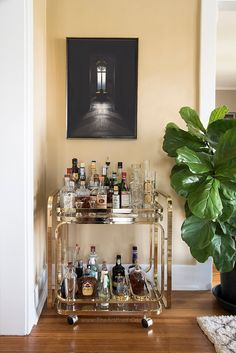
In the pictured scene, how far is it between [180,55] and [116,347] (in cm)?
197

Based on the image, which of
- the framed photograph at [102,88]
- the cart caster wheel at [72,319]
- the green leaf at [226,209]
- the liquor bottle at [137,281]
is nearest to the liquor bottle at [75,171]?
the framed photograph at [102,88]

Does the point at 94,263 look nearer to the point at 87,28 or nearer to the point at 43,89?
the point at 43,89

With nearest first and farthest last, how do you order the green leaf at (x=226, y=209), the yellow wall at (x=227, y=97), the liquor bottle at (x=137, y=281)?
the green leaf at (x=226, y=209) < the liquor bottle at (x=137, y=281) < the yellow wall at (x=227, y=97)

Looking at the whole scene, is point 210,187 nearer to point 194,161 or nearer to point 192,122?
point 194,161

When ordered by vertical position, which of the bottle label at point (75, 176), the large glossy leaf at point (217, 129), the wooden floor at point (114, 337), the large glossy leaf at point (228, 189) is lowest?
the wooden floor at point (114, 337)

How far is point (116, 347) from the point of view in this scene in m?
1.66

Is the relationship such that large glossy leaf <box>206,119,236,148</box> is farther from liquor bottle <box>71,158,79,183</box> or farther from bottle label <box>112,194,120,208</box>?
liquor bottle <box>71,158,79,183</box>

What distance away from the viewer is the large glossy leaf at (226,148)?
1640 mm

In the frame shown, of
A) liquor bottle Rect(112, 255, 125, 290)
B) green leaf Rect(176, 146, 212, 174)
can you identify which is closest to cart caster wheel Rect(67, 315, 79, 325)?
liquor bottle Rect(112, 255, 125, 290)

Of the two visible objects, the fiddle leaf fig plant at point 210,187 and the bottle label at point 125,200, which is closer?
the fiddle leaf fig plant at point 210,187

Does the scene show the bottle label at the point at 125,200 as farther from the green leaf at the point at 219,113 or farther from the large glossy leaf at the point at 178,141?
the green leaf at the point at 219,113

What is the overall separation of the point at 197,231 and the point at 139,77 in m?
1.21

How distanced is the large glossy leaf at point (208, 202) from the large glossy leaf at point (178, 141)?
0.35m

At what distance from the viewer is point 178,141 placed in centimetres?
199
